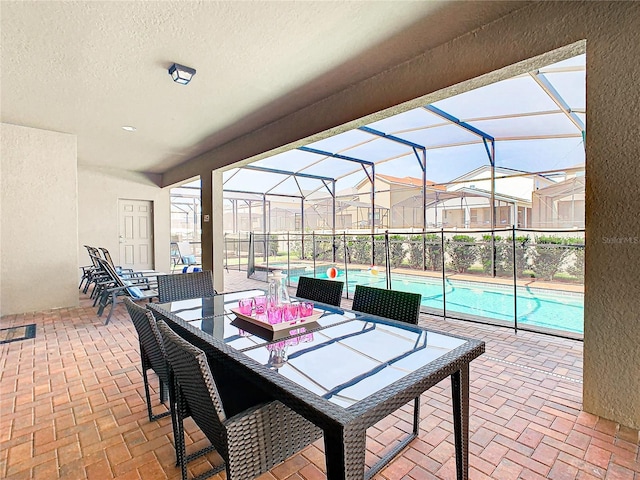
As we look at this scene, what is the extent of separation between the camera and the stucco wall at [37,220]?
4551mm

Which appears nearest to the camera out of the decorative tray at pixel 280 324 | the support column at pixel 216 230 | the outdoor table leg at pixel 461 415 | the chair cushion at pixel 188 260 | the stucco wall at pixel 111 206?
the outdoor table leg at pixel 461 415

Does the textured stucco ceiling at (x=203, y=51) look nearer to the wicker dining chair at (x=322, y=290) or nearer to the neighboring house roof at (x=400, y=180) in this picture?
the wicker dining chair at (x=322, y=290)

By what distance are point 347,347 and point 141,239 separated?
804 cm

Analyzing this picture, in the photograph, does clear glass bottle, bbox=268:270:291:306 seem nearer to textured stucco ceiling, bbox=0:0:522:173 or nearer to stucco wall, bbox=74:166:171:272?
textured stucco ceiling, bbox=0:0:522:173

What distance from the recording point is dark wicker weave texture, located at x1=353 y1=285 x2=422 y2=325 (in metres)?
1.99

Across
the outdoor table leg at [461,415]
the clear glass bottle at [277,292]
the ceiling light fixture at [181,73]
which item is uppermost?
the ceiling light fixture at [181,73]

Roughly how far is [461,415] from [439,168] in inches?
280

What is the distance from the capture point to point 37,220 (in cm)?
475

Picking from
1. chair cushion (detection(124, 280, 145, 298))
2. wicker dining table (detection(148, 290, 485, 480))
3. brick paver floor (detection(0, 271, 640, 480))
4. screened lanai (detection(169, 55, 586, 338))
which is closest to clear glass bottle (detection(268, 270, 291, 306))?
wicker dining table (detection(148, 290, 485, 480))

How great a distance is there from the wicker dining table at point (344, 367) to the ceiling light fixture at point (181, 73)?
7.28ft

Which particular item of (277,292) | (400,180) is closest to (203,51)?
(277,292)

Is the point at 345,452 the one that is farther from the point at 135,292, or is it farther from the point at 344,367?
the point at 135,292

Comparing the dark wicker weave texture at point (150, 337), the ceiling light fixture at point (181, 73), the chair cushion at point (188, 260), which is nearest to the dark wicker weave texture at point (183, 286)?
the dark wicker weave texture at point (150, 337)

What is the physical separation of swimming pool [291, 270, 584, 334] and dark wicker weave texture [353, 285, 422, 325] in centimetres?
267
